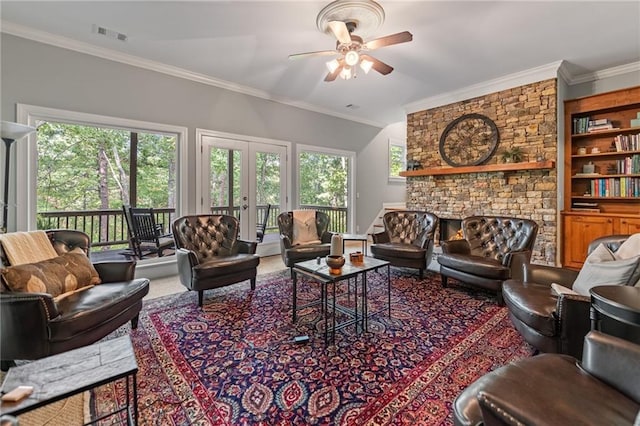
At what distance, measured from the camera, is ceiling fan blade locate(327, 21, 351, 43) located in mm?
2542

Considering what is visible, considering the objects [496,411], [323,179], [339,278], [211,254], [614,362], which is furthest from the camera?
[323,179]

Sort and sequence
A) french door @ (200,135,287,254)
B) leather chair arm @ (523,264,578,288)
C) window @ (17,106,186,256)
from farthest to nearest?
window @ (17,106,186,256), french door @ (200,135,287,254), leather chair arm @ (523,264,578,288)

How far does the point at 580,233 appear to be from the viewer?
4.35m

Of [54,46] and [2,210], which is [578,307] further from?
[54,46]

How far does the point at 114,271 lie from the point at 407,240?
3.72 meters

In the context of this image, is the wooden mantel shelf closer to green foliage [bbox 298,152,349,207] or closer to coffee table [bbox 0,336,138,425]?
green foliage [bbox 298,152,349,207]

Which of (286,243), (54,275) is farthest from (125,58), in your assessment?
(286,243)

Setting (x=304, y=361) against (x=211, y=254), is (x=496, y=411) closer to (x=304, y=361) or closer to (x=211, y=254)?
(x=304, y=361)

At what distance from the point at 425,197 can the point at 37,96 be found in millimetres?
6085

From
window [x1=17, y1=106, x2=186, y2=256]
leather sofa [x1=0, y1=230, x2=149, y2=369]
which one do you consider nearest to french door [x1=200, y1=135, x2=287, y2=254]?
window [x1=17, y1=106, x2=186, y2=256]

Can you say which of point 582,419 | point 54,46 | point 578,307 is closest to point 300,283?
point 578,307

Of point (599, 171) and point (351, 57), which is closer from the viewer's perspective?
point (351, 57)

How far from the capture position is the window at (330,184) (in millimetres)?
6426

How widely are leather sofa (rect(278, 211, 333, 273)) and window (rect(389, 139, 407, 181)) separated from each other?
385 centimetres
